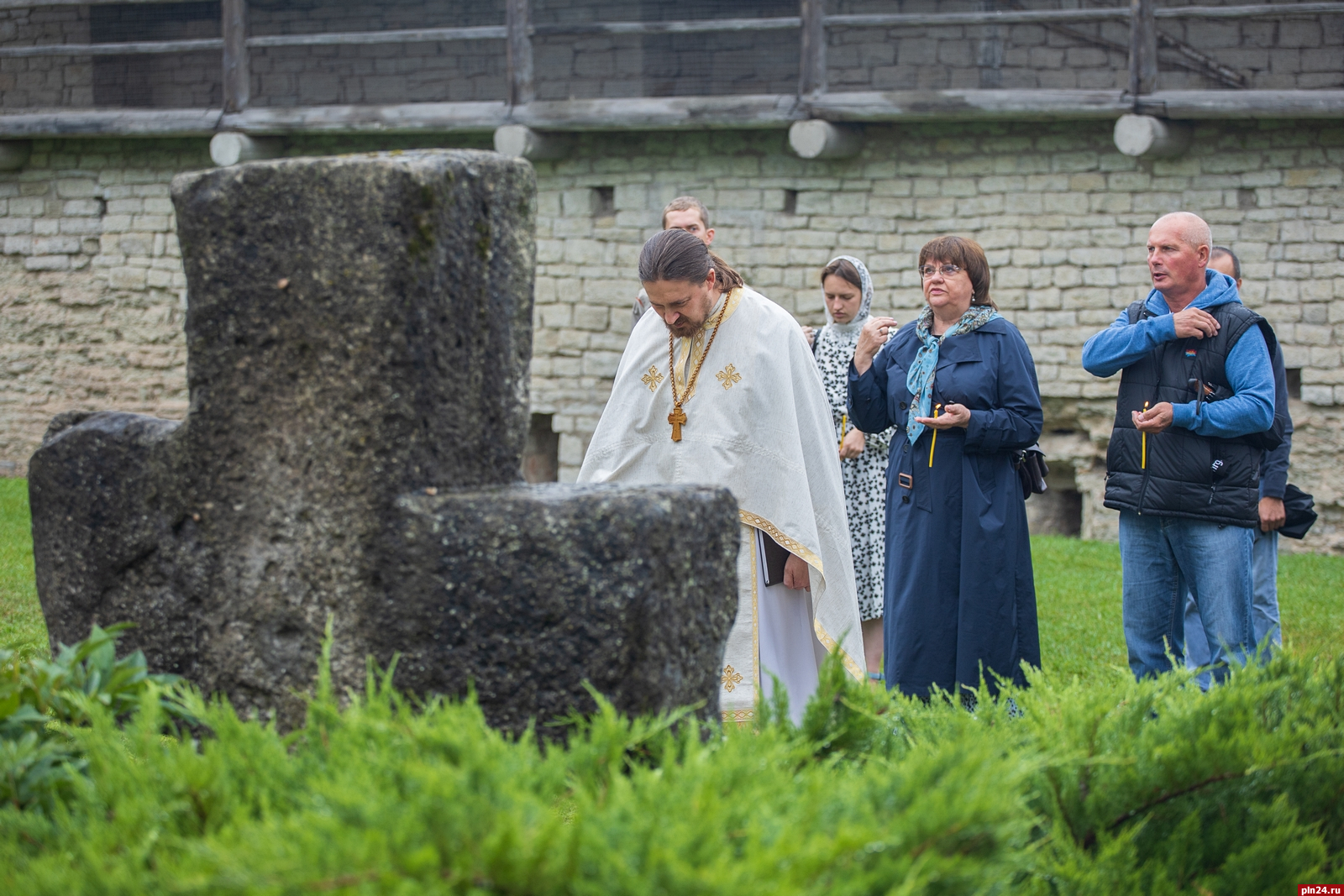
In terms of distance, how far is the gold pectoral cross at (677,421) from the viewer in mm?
3715

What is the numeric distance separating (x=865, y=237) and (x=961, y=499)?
6312 millimetres

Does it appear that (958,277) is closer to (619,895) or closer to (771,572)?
(771,572)

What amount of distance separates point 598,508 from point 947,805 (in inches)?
29.7

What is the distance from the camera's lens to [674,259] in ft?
11.1

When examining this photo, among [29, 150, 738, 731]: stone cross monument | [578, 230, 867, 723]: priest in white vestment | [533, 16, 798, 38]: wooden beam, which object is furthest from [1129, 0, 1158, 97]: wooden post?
[29, 150, 738, 731]: stone cross monument

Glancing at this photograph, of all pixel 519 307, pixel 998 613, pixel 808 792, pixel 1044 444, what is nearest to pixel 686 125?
pixel 1044 444

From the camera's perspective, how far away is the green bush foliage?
1.34 m

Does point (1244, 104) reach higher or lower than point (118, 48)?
lower

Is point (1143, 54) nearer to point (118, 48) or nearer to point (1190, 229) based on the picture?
point (1190, 229)

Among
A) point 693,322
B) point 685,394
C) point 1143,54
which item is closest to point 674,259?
point 693,322

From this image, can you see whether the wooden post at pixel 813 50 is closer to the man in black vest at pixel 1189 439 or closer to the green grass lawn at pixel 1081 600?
the green grass lawn at pixel 1081 600

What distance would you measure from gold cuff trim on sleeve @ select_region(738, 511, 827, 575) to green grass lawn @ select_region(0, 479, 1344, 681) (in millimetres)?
1407

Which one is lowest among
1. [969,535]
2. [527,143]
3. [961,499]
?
[969,535]

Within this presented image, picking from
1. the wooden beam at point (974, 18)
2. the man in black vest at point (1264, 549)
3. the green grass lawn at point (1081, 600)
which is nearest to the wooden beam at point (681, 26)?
the wooden beam at point (974, 18)
